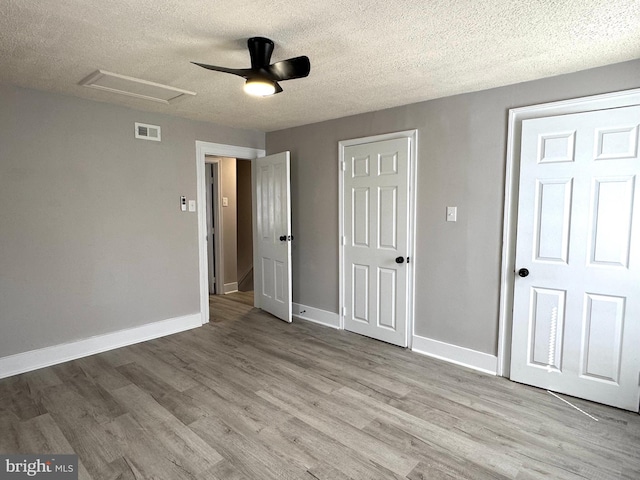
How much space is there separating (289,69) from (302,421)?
88.7 inches

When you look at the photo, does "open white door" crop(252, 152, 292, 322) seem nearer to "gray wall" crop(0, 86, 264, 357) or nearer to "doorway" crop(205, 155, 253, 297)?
"gray wall" crop(0, 86, 264, 357)

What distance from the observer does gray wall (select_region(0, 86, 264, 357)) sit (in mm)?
3029

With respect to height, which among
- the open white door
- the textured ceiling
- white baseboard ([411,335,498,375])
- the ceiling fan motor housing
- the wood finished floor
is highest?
the textured ceiling

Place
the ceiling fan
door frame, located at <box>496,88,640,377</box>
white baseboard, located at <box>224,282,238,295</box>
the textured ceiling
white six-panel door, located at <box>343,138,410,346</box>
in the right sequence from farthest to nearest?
white baseboard, located at <box>224,282,238,295</box> < white six-panel door, located at <box>343,138,410,346</box> < door frame, located at <box>496,88,640,377</box> < the ceiling fan < the textured ceiling

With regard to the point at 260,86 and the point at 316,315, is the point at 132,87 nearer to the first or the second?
the point at 260,86

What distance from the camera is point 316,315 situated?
4.49m

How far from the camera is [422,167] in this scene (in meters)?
3.41

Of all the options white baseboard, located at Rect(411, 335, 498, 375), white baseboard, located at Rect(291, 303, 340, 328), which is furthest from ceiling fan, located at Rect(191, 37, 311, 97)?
white baseboard, located at Rect(291, 303, 340, 328)

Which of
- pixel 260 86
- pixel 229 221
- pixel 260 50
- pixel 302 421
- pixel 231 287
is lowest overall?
pixel 302 421

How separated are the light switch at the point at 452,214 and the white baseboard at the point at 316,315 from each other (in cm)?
178

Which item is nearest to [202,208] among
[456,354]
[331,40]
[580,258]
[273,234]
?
[273,234]

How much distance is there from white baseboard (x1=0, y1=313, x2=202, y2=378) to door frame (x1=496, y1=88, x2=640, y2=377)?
330cm

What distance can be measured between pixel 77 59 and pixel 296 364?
2.92 metres

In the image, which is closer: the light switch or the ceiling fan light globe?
the ceiling fan light globe
